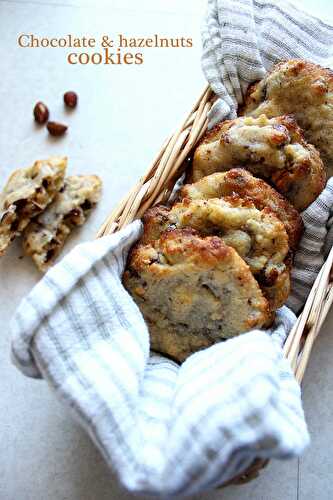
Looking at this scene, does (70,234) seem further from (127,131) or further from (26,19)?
(26,19)

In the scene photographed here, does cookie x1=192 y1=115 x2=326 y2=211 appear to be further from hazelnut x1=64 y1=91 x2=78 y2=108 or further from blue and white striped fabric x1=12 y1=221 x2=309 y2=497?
hazelnut x1=64 y1=91 x2=78 y2=108

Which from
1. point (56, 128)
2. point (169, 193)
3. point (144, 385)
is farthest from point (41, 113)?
point (144, 385)

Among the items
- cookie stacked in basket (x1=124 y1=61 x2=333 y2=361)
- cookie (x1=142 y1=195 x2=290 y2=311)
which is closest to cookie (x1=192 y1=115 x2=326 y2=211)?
cookie stacked in basket (x1=124 y1=61 x2=333 y2=361)

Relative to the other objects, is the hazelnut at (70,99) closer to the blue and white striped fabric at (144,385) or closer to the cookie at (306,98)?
the cookie at (306,98)

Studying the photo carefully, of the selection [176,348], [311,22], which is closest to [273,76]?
[311,22]

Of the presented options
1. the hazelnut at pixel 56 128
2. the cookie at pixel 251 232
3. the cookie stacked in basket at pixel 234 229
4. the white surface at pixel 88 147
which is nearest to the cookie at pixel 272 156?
the cookie stacked in basket at pixel 234 229

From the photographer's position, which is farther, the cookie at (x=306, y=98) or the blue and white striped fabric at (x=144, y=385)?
the cookie at (x=306, y=98)

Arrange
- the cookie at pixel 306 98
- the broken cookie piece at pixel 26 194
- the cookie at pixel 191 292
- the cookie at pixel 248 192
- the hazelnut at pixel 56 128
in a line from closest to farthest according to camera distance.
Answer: the cookie at pixel 191 292 → the cookie at pixel 248 192 → the cookie at pixel 306 98 → the broken cookie piece at pixel 26 194 → the hazelnut at pixel 56 128

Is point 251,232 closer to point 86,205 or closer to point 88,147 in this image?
point 86,205
